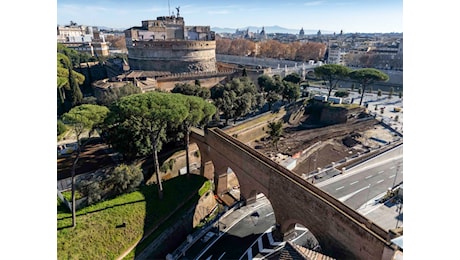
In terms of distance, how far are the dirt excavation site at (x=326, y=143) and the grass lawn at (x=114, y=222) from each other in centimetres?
1174

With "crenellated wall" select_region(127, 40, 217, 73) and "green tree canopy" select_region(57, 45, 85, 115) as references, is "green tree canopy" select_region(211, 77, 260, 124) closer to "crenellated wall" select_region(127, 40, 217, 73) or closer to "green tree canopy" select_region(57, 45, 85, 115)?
"crenellated wall" select_region(127, 40, 217, 73)

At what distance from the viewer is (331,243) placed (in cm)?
1238

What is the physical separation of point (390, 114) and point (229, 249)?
106 ft

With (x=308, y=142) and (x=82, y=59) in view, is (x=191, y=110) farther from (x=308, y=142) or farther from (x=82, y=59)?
(x=82, y=59)

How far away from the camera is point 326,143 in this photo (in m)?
29.5

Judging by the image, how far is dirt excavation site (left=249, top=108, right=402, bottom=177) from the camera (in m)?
25.5

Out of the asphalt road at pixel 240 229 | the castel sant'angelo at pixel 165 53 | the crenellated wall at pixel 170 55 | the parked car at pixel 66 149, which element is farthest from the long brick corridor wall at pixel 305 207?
the castel sant'angelo at pixel 165 53

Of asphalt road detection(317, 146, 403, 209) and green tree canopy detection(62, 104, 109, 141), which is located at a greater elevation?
green tree canopy detection(62, 104, 109, 141)

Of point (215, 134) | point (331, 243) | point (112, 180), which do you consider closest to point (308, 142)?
point (215, 134)

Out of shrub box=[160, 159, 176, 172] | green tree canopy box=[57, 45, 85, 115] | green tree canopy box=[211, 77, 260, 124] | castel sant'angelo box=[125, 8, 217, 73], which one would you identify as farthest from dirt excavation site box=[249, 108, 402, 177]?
green tree canopy box=[57, 45, 85, 115]

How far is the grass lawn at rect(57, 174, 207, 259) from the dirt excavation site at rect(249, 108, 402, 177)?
11.7m

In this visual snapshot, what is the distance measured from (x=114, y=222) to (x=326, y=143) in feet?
75.5

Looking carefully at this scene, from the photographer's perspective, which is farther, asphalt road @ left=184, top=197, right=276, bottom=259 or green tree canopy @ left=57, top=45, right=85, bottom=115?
green tree canopy @ left=57, top=45, right=85, bottom=115

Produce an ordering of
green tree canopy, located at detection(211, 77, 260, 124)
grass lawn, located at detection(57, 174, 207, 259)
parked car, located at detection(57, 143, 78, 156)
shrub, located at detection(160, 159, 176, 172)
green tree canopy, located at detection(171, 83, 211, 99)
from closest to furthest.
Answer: grass lawn, located at detection(57, 174, 207, 259), shrub, located at detection(160, 159, 176, 172), parked car, located at detection(57, 143, 78, 156), green tree canopy, located at detection(211, 77, 260, 124), green tree canopy, located at detection(171, 83, 211, 99)
